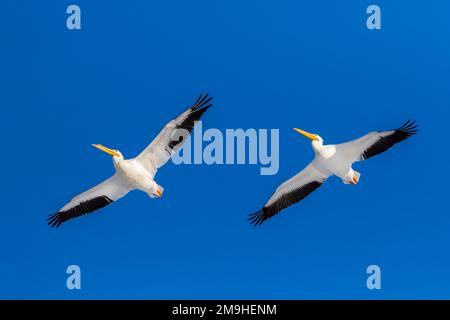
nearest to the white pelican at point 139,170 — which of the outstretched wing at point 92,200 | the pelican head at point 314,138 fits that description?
the outstretched wing at point 92,200

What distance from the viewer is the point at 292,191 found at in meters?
13.9

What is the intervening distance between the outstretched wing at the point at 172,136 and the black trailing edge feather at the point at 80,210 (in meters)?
1.15

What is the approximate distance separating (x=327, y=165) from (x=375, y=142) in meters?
0.90

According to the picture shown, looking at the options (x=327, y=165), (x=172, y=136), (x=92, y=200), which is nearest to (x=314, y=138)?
(x=327, y=165)

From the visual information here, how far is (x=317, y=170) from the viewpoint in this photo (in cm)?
1360

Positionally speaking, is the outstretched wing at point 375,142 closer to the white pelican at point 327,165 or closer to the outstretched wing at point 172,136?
the white pelican at point 327,165

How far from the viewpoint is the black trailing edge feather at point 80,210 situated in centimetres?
1362

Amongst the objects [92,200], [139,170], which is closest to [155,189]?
[139,170]

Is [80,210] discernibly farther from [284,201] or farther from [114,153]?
[284,201]

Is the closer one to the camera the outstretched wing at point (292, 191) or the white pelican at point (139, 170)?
the white pelican at point (139, 170)

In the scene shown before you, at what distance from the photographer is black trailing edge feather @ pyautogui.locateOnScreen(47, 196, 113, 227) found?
13.6 metres

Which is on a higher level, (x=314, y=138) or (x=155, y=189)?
(x=314, y=138)

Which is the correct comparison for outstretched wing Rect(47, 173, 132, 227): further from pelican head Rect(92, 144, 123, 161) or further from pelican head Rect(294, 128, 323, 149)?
pelican head Rect(294, 128, 323, 149)

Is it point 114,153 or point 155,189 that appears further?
point 114,153
